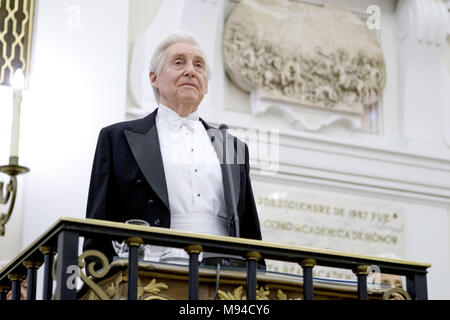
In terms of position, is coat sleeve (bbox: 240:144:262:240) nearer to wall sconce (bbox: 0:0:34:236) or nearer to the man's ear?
the man's ear

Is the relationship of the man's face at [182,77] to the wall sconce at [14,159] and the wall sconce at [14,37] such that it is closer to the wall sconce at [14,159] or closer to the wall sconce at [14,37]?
the wall sconce at [14,159]

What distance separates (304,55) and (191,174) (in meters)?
3.26

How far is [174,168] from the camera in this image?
12.3ft

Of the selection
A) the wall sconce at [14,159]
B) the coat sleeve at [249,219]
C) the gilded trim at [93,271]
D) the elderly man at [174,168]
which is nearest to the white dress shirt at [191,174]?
the elderly man at [174,168]

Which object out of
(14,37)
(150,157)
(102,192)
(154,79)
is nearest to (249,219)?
(150,157)

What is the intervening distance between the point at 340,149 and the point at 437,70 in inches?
39.3

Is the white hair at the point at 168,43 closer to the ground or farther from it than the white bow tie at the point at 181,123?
farther from it

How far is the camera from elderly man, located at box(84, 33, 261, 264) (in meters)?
3.56

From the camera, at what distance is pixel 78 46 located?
19.5 ft

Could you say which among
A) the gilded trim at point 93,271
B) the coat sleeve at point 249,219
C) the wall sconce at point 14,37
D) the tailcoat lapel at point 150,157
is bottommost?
the gilded trim at point 93,271

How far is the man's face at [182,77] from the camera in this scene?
3951 millimetres

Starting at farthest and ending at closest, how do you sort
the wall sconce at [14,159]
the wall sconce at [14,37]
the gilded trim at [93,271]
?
the wall sconce at [14,37] → the wall sconce at [14,159] → the gilded trim at [93,271]

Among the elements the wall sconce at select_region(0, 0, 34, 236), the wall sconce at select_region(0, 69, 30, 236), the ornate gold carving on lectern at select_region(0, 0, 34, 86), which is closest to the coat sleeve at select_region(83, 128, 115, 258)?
the wall sconce at select_region(0, 69, 30, 236)

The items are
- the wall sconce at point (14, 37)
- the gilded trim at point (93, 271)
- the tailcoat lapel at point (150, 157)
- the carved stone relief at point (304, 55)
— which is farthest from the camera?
the carved stone relief at point (304, 55)
